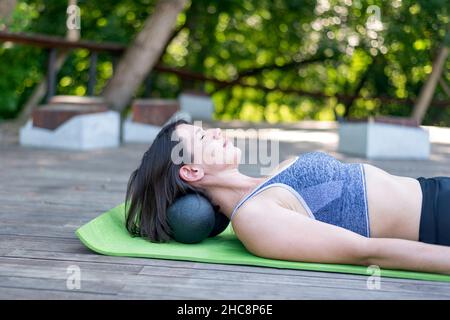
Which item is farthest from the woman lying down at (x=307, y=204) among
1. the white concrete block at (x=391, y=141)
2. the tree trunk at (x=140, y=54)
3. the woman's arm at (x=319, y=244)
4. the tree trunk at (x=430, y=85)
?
the tree trunk at (x=430, y=85)

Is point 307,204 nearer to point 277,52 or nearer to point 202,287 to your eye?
point 202,287

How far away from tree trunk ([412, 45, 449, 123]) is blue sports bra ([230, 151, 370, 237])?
211 inches

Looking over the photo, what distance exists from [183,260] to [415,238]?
Answer: 2.08ft

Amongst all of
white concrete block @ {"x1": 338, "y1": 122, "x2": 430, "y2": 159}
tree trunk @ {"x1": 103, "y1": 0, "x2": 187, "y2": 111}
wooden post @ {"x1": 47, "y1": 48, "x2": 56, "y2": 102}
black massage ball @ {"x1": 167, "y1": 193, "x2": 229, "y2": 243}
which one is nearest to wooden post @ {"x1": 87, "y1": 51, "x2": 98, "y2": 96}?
tree trunk @ {"x1": 103, "y1": 0, "x2": 187, "y2": 111}

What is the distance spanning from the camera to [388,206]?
1873mm

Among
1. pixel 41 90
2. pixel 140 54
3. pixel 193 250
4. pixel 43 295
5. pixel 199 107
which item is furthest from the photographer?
pixel 199 107

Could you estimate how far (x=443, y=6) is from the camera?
5.31 m

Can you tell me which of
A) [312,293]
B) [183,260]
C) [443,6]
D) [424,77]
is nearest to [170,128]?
[183,260]

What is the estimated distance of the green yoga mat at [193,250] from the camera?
1777 mm

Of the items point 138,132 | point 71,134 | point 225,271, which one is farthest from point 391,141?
point 225,271

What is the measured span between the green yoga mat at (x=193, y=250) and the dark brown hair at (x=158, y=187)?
0.17 feet

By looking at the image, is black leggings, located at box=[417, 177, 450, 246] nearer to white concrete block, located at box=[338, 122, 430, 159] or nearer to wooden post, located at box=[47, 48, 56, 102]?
white concrete block, located at box=[338, 122, 430, 159]

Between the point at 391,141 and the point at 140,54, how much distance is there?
97.0 inches

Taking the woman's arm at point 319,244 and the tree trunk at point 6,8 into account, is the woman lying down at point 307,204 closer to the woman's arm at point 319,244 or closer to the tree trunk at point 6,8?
the woman's arm at point 319,244
